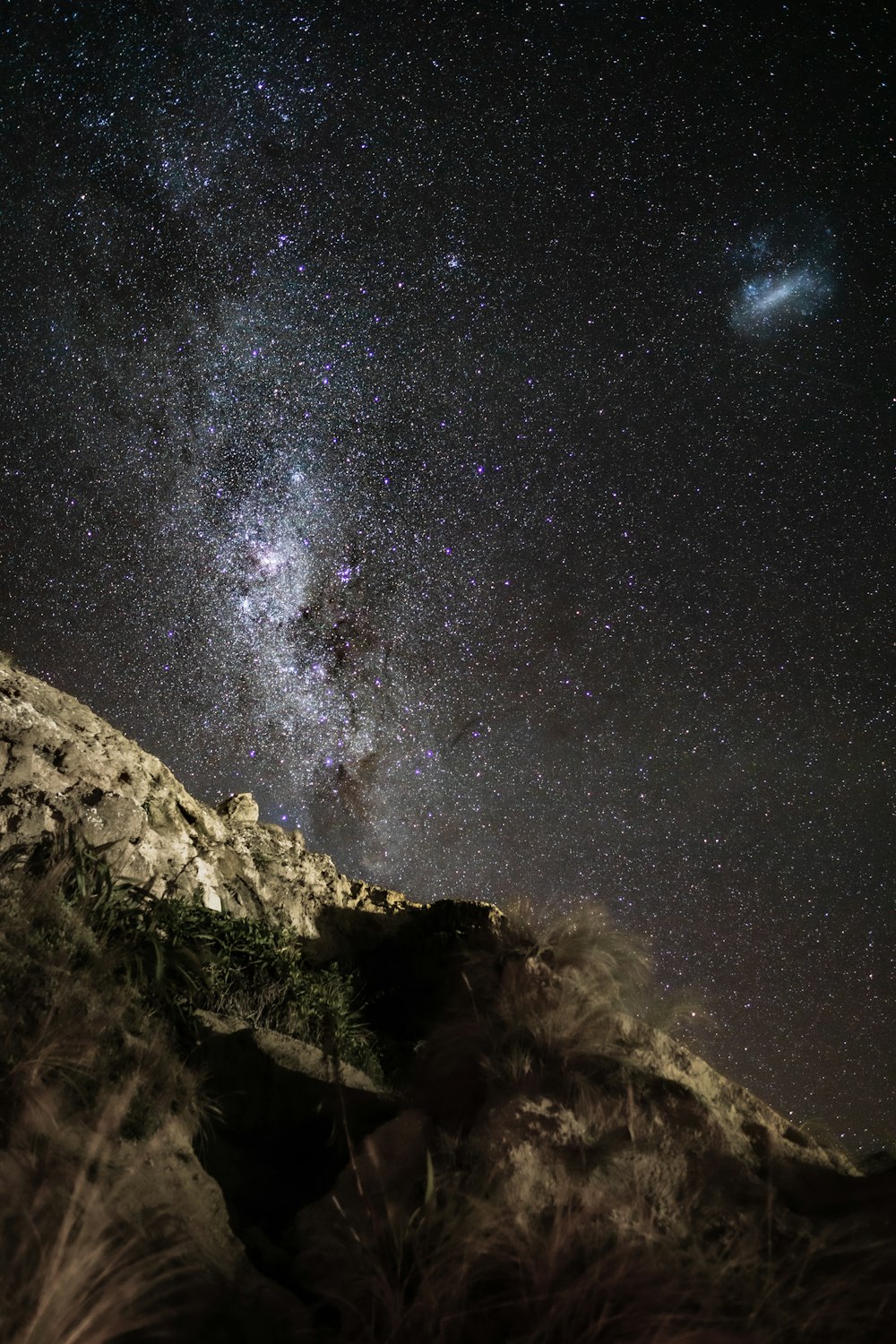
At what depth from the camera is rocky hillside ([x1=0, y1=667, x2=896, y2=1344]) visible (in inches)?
132

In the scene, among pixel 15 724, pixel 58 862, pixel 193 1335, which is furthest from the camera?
pixel 15 724

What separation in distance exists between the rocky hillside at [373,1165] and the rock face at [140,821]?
0.18 m

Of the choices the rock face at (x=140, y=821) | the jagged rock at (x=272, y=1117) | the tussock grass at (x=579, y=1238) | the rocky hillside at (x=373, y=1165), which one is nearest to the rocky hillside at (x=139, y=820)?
the rock face at (x=140, y=821)

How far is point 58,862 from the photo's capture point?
6727 mm

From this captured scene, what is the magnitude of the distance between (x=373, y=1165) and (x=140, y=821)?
5870 millimetres

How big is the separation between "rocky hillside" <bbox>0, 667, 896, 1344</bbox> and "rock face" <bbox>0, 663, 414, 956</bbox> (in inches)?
7.1

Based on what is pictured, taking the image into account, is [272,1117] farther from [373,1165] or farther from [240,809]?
[240,809]

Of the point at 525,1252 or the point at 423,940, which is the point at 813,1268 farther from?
the point at 423,940

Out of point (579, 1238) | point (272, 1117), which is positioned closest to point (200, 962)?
point (272, 1117)

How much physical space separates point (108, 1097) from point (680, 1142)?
3703 millimetres

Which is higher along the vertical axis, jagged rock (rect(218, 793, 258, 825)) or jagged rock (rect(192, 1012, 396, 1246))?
jagged rock (rect(218, 793, 258, 825))

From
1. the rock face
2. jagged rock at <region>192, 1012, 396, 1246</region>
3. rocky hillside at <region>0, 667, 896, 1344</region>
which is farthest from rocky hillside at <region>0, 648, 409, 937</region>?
jagged rock at <region>192, 1012, 396, 1246</region>

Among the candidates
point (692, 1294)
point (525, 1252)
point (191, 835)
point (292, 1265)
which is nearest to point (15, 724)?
point (191, 835)

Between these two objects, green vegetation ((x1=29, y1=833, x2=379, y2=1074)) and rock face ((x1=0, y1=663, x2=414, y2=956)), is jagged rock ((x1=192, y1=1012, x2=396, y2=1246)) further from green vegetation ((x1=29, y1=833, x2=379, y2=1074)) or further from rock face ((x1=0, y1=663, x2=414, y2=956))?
rock face ((x1=0, y1=663, x2=414, y2=956))
